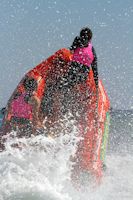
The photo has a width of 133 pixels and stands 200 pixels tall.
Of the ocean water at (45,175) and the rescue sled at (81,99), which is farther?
the rescue sled at (81,99)

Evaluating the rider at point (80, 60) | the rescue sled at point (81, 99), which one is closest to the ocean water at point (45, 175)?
the rescue sled at point (81, 99)

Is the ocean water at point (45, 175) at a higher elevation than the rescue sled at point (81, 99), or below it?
below

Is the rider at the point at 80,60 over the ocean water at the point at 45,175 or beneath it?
over

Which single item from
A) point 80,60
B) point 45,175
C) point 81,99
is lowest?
point 45,175

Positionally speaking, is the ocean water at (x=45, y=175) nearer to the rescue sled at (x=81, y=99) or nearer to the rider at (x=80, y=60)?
the rescue sled at (x=81, y=99)

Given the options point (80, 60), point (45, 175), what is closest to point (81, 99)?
point (80, 60)

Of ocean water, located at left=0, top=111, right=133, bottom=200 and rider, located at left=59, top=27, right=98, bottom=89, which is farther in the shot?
rider, located at left=59, top=27, right=98, bottom=89

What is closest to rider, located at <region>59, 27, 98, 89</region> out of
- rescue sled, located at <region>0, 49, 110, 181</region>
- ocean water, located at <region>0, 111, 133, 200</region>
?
rescue sled, located at <region>0, 49, 110, 181</region>

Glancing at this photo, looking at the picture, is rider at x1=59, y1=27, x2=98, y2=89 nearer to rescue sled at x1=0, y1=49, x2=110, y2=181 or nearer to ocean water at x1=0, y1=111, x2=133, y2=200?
rescue sled at x1=0, y1=49, x2=110, y2=181

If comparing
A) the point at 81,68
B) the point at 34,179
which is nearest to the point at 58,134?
the point at 81,68

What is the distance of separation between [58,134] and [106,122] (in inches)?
63.9

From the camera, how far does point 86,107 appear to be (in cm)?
751

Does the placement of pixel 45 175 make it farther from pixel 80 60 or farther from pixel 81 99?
pixel 80 60

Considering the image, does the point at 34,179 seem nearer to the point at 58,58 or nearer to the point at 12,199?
the point at 12,199
